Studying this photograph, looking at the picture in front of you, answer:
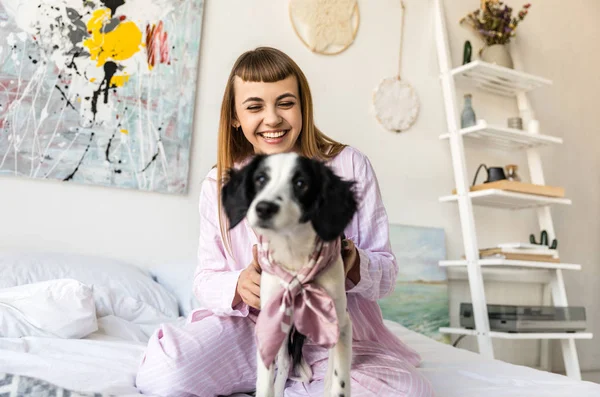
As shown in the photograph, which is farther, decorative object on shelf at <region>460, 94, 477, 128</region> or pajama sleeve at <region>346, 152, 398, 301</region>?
decorative object on shelf at <region>460, 94, 477, 128</region>

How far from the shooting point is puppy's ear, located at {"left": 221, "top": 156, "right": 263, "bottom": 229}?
0.81 m

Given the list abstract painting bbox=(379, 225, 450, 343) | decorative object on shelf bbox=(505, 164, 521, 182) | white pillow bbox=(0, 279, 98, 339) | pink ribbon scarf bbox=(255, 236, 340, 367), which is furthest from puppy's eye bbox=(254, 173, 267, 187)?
decorative object on shelf bbox=(505, 164, 521, 182)

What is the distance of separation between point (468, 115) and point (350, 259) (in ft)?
7.33

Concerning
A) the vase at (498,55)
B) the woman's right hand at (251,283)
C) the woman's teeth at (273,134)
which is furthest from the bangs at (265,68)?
the vase at (498,55)

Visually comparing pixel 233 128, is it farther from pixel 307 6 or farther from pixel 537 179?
pixel 537 179

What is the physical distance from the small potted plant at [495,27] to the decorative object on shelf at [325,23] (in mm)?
755

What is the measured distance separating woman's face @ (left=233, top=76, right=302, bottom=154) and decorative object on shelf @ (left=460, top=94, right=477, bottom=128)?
1.85 m

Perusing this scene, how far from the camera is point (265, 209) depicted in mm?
726

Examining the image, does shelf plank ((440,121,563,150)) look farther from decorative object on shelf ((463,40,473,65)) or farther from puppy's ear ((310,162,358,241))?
puppy's ear ((310,162,358,241))

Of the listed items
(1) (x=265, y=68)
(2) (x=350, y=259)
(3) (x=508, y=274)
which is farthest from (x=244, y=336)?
(3) (x=508, y=274)

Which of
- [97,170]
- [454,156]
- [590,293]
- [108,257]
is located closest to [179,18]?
[97,170]

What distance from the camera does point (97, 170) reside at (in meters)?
2.21

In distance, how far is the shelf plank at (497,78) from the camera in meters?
2.89

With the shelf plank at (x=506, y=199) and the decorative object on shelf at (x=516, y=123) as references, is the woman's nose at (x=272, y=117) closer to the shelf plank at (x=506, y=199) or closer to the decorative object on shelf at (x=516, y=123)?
the shelf plank at (x=506, y=199)
